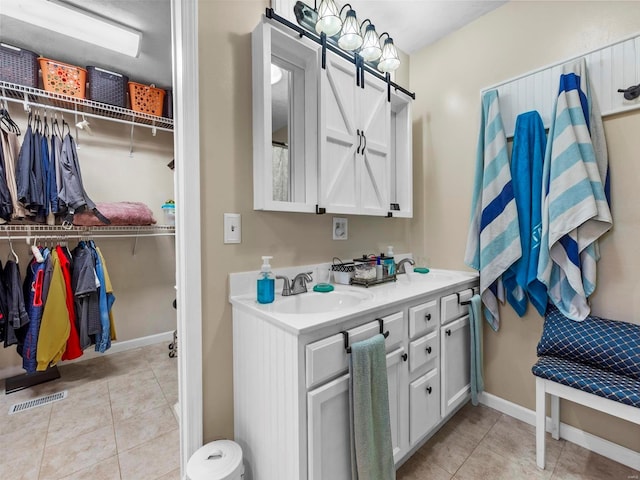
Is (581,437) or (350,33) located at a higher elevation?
(350,33)

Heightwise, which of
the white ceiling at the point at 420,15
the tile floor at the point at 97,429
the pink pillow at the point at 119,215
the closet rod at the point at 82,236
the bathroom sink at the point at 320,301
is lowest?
the tile floor at the point at 97,429

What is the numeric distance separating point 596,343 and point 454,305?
621mm

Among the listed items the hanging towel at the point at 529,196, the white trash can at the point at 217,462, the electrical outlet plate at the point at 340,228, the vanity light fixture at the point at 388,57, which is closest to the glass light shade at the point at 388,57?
the vanity light fixture at the point at 388,57

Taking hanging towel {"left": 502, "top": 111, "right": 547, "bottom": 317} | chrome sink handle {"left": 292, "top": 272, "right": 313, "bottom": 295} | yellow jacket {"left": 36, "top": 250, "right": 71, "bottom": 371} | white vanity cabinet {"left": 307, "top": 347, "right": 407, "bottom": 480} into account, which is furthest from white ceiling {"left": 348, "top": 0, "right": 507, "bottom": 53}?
yellow jacket {"left": 36, "top": 250, "right": 71, "bottom": 371}

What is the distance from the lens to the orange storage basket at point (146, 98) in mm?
2496

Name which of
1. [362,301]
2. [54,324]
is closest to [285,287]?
[362,301]

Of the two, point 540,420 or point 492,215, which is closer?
point 540,420

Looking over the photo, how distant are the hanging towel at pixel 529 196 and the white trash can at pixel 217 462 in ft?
5.57

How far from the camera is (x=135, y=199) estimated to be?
282 cm

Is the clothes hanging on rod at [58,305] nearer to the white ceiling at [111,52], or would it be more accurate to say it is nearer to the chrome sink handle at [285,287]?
the white ceiling at [111,52]

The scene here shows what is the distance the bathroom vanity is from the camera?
991mm

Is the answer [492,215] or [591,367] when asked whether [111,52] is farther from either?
[591,367]

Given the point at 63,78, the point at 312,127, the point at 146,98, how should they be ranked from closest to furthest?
the point at 312,127
the point at 63,78
the point at 146,98

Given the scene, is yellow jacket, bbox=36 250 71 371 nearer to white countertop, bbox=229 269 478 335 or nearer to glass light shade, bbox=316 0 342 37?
white countertop, bbox=229 269 478 335
